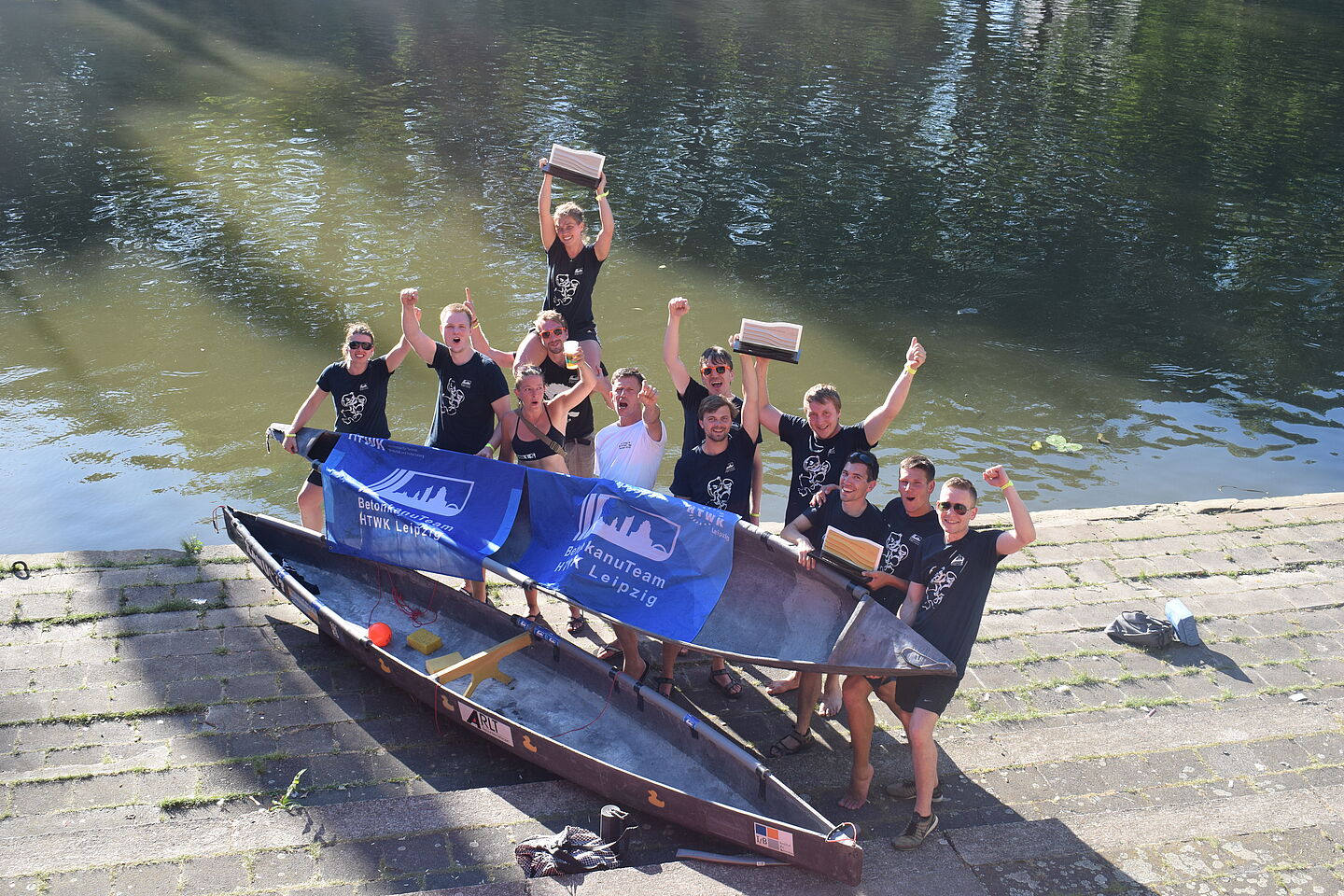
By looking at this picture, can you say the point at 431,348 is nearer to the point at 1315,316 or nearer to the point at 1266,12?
the point at 1315,316

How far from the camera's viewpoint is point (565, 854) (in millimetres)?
5566

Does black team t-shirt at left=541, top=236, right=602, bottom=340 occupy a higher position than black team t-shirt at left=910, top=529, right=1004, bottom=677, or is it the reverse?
black team t-shirt at left=541, top=236, right=602, bottom=340

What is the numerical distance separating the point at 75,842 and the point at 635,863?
2.89 meters

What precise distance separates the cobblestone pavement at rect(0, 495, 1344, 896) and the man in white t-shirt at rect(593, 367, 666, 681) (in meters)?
1.32

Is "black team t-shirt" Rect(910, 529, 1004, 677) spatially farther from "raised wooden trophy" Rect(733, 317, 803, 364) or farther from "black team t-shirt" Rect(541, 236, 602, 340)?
"black team t-shirt" Rect(541, 236, 602, 340)

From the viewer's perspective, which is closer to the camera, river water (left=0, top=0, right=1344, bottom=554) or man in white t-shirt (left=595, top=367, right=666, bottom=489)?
man in white t-shirt (left=595, top=367, right=666, bottom=489)

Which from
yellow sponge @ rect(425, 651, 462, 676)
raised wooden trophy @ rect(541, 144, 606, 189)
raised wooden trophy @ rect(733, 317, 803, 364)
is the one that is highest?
raised wooden trophy @ rect(541, 144, 606, 189)

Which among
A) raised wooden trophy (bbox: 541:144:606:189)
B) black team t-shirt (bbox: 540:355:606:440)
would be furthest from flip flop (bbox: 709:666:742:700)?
raised wooden trophy (bbox: 541:144:606:189)

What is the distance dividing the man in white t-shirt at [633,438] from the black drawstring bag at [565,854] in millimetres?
2626

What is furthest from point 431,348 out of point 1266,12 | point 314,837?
point 1266,12

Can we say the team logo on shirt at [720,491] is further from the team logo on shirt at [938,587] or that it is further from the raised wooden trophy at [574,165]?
the raised wooden trophy at [574,165]

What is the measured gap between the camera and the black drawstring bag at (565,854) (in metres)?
5.51

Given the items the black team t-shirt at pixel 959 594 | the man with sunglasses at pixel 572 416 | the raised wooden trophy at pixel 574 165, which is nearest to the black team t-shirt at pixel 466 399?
the man with sunglasses at pixel 572 416

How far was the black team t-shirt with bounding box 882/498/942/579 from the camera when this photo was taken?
21.5ft
